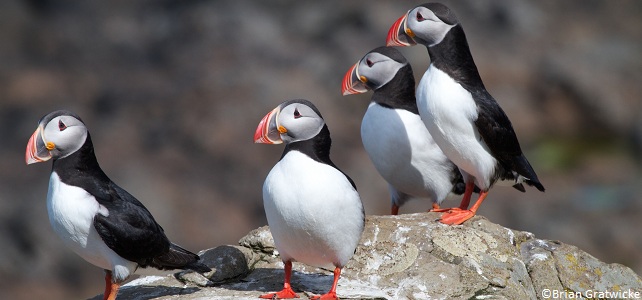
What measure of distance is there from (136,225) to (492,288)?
2.36m

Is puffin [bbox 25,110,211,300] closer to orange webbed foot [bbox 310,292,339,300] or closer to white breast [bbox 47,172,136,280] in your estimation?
white breast [bbox 47,172,136,280]

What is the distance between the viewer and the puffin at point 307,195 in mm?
6266

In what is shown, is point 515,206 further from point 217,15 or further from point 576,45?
point 217,15

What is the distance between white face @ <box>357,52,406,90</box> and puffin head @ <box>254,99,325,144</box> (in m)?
1.80

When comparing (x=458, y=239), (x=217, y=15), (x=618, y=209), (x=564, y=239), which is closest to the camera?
(x=458, y=239)

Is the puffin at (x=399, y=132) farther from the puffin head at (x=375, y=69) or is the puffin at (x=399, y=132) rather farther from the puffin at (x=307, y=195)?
the puffin at (x=307, y=195)

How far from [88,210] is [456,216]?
2.74 metres

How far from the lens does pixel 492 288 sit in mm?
6980

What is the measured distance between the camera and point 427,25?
7715 mm

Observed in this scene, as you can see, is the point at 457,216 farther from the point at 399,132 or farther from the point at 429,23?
the point at 429,23

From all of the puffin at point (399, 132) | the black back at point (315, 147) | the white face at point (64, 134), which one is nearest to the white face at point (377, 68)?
the puffin at point (399, 132)

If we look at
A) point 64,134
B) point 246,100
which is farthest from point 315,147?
point 246,100

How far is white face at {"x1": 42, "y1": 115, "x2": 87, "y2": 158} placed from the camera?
6.57m

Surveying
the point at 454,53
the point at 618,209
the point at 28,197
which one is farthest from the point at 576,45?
the point at 454,53
